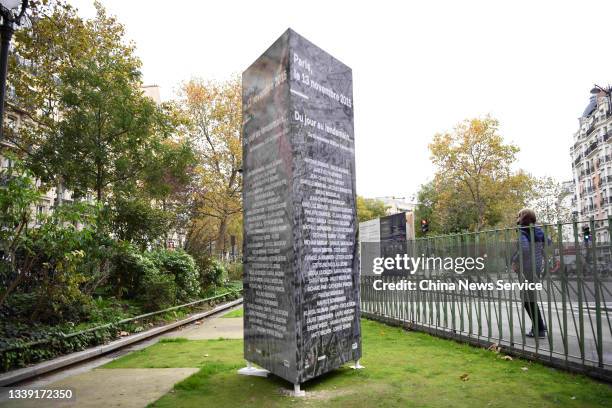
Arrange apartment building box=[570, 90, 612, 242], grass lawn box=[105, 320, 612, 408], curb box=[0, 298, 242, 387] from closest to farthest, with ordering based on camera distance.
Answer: grass lawn box=[105, 320, 612, 408]
curb box=[0, 298, 242, 387]
apartment building box=[570, 90, 612, 242]

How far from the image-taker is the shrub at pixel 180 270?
43.2ft

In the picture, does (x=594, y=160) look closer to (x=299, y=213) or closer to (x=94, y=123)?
(x=94, y=123)

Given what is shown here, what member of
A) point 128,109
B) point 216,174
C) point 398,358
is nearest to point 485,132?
point 216,174

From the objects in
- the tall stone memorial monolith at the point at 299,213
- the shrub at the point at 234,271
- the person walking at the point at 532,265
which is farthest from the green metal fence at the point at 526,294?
the shrub at the point at 234,271

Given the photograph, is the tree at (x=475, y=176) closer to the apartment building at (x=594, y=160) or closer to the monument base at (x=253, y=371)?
the apartment building at (x=594, y=160)

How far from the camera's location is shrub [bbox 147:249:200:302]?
1318 centimetres

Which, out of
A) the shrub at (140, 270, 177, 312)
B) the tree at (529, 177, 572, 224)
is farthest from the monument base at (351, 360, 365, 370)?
the tree at (529, 177, 572, 224)

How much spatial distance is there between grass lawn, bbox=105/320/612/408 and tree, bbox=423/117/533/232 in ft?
114

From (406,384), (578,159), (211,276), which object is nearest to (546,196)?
(578,159)

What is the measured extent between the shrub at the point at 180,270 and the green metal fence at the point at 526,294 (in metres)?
7.00

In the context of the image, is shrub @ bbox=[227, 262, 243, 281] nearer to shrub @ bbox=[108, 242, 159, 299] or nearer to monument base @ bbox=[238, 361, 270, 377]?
shrub @ bbox=[108, 242, 159, 299]

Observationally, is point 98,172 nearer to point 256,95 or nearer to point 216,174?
point 256,95

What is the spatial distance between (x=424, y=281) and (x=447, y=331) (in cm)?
101

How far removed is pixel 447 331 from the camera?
25.8 ft
